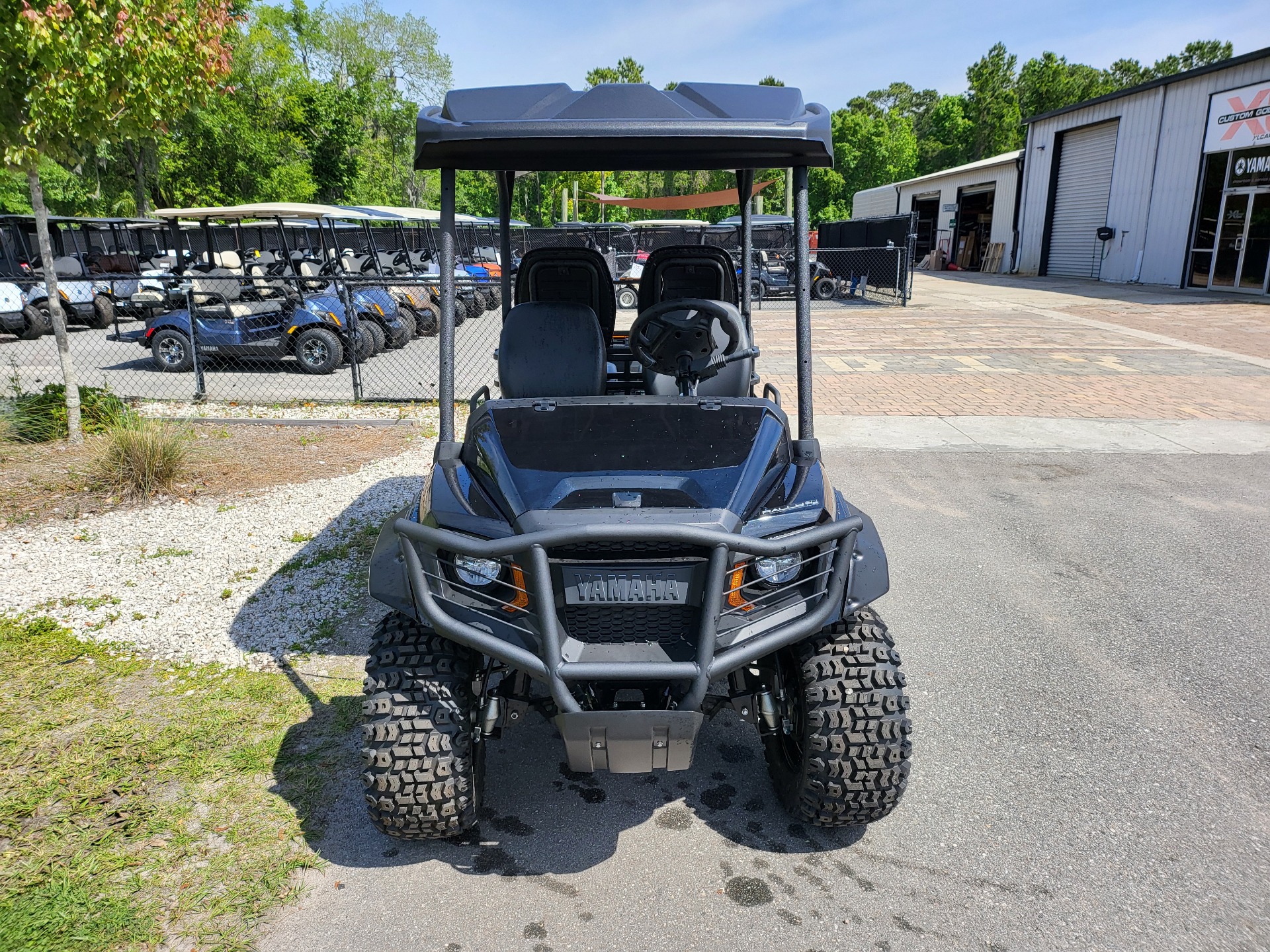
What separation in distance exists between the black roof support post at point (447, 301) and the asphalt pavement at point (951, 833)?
1255mm

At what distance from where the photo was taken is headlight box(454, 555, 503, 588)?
233cm

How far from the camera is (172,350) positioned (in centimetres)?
1114

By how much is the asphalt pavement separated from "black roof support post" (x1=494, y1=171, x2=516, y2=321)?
2.39 meters

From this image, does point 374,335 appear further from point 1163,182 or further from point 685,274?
point 1163,182

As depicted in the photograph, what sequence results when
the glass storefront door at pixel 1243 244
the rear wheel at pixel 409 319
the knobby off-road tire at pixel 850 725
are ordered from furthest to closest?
the glass storefront door at pixel 1243 244 → the rear wheel at pixel 409 319 → the knobby off-road tire at pixel 850 725

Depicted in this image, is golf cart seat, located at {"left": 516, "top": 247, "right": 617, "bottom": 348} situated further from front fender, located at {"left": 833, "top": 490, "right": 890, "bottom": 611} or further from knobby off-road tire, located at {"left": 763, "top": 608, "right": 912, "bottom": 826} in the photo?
knobby off-road tire, located at {"left": 763, "top": 608, "right": 912, "bottom": 826}

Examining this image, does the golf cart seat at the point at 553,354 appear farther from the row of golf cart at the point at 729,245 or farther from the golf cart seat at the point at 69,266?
the golf cart seat at the point at 69,266

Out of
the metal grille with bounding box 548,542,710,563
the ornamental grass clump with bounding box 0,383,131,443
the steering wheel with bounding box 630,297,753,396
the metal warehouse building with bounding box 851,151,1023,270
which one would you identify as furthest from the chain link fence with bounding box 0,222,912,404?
the metal warehouse building with bounding box 851,151,1023,270

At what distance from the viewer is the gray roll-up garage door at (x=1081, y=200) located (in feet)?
83.2

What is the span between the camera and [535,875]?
250 centimetres

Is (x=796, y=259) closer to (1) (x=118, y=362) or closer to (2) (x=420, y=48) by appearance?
(1) (x=118, y=362)

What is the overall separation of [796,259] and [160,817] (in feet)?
9.10

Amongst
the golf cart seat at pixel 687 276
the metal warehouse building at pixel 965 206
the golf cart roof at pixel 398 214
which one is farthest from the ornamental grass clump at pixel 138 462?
the metal warehouse building at pixel 965 206

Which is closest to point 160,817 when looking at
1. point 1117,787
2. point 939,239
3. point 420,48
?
point 1117,787
